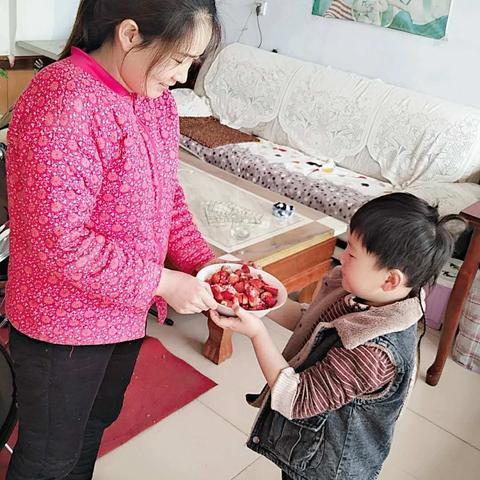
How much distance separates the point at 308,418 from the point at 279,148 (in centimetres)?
275

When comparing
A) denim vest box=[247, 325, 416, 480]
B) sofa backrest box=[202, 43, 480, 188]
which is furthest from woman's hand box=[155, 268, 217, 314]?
sofa backrest box=[202, 43, 480, 188]

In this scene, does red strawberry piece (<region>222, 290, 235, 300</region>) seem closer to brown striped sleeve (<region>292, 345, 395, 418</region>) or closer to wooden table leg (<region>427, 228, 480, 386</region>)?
brown striped sleeve (<region>292, 345, 395, 418</region>)

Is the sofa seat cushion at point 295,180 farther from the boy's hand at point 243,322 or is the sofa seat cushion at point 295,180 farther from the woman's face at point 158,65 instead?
the woman's face at point 158,65

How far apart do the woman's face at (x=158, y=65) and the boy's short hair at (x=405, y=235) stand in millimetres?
388

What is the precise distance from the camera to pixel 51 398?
110cm

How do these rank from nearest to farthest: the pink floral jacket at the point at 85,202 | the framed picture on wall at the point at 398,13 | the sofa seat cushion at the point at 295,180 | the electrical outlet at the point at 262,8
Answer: the pink floral jacket at the point at 85,202 < the sofa seat cushion at the point at 295,180 < the framed picture on wall at the point at 398,13 < the electrical outlet at the point at 262,8

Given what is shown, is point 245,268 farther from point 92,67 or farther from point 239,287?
point 92,67

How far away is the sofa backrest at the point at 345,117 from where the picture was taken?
319 centimetres

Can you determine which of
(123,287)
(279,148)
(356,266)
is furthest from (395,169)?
(123,287)

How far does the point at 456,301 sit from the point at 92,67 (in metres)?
1.79

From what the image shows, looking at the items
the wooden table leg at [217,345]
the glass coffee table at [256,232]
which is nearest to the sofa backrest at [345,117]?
the glass coffee table at [256,232]

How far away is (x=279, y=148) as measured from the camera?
373 centimetres

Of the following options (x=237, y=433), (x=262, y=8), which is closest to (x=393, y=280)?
(x=237, y=433)

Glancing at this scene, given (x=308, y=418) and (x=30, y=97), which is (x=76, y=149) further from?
(x=308, y=418)
